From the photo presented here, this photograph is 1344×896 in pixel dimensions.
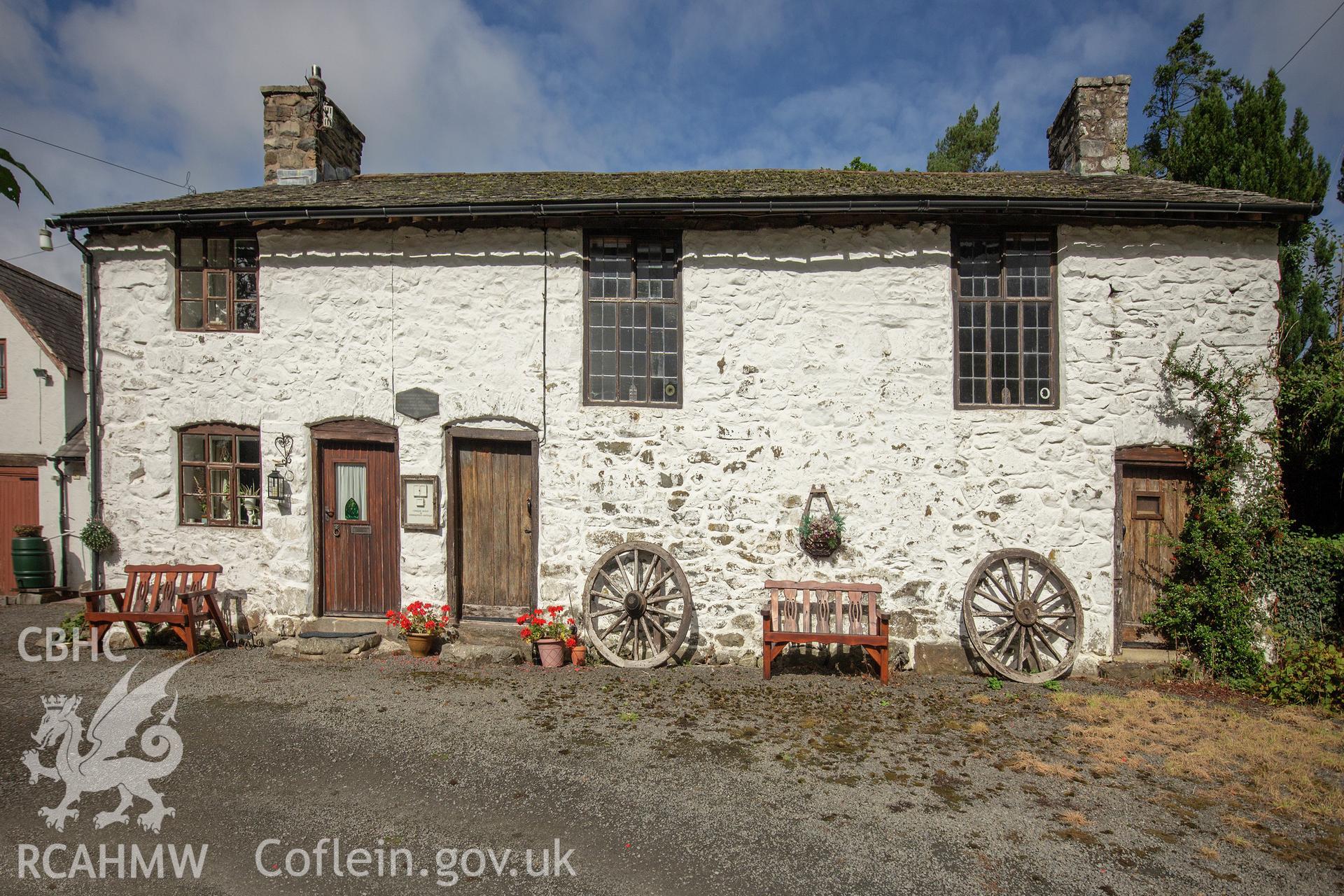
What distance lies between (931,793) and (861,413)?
387 centimetres

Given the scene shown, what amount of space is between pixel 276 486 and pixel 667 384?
4.66 meters

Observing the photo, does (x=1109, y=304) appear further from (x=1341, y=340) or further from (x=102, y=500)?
(x=102, y=500)

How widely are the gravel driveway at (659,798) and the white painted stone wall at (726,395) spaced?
155 cm

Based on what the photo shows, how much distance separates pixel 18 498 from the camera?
472 inches

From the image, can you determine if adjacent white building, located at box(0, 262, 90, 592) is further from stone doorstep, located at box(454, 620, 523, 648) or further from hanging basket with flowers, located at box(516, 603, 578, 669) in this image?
hanging basket with flowers, located at box(516, 603, 578, 669)

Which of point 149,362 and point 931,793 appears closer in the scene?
point 931,793

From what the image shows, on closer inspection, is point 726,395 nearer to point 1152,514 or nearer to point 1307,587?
point 1152,514

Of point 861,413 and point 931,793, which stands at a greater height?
point 861,413

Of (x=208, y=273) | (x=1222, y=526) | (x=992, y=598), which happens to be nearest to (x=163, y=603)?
(x=208, y=273)

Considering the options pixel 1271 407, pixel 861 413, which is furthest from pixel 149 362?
pixel 1271 407

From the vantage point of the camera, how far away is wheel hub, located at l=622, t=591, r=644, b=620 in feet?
22.7

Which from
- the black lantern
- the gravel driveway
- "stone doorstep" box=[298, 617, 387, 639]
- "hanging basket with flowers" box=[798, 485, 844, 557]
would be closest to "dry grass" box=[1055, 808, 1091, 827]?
the gravel driveway

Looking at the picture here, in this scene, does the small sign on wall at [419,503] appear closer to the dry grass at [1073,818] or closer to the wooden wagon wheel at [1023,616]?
the wooden wagon wheel at [1023,616]

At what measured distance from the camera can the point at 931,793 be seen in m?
4.39
